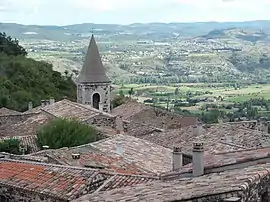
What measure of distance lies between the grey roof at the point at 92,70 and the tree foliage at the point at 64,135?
56.7ft

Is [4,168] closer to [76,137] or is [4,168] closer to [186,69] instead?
[76,137]

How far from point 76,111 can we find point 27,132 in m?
3.52

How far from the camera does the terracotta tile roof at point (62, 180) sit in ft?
53.2

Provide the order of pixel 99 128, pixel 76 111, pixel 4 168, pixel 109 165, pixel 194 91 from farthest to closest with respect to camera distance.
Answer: pixel 194 91 → pixel 76 111 → pixel 99 128 → pixel 109 165 → pixel 4 168

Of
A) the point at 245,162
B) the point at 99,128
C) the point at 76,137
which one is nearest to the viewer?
the point at 245,162

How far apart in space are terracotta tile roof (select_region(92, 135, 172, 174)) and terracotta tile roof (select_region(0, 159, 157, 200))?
3990 mm

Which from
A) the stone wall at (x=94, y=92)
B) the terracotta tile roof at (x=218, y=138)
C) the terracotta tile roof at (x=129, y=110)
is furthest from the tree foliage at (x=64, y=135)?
the terracotta tile roof at (x=129, y=110)

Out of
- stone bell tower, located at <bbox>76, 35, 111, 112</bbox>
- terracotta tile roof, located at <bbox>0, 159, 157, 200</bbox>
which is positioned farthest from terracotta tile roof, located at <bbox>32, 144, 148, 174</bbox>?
stone bell tower, located at <bbox>76, 35, 111, 112</bbox>

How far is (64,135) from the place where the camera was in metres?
29.2

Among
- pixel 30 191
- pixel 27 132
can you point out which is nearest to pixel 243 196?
pixel 30 191

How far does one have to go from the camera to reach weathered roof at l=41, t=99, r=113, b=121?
35312mm

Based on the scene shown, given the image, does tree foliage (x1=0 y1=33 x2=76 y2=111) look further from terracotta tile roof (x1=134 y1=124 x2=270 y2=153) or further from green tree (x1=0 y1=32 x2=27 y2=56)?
terracotta tile roof (x1=134 y1=124 x2=270 y2=153)

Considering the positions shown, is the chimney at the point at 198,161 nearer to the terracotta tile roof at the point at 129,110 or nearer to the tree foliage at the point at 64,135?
the tree foliage at the point at 64,135

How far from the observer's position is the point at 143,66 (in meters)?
171
